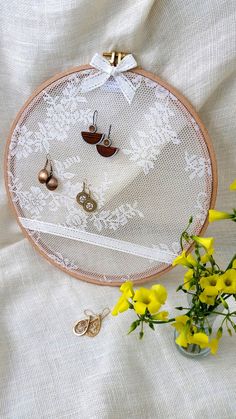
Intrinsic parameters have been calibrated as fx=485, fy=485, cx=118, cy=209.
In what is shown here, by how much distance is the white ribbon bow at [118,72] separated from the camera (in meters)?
0.81

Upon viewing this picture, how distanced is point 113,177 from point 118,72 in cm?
19

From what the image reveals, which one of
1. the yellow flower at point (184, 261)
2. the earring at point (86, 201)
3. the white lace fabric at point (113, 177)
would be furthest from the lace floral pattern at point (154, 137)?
the yellow flower at point (184, 261)

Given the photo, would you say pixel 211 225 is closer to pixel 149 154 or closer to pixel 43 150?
pixel 149 154

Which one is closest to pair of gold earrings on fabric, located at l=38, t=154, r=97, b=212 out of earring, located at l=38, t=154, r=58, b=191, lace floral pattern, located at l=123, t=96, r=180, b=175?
earring, located at l=38, t=154, r=58, b=191

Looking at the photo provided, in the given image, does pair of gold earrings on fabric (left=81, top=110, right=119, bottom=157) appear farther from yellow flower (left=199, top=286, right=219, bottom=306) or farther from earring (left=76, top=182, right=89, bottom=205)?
yellow flower (left=199, top=286, right=219, bottom=306)

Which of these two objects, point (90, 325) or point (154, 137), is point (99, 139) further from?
point (90, 325)

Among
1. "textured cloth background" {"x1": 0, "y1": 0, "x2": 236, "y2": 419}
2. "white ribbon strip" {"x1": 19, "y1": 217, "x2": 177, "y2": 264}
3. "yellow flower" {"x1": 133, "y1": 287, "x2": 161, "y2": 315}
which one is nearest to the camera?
"yellow flower" {"x1": 133, "y1": 287, "x2": 161, "y2": 315}

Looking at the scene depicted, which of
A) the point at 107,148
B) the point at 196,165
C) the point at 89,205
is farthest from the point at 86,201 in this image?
the point at 196,165

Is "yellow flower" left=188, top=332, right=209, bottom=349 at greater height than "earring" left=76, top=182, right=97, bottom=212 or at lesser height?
lesser

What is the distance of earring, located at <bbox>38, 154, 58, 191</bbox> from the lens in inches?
37.0

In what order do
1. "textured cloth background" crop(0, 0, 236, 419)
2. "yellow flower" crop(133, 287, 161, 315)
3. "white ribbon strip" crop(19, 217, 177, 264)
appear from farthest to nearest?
"white ribbon strip" crop(19, 217, 177, 264) < "textured cloth background" crop(0, 0, 236, 419) < "yellow flower" crop(133, 287, 161, 315)

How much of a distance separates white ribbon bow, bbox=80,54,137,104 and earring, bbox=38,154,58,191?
0.64 feet

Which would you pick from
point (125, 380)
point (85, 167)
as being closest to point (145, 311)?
point (125, 380)

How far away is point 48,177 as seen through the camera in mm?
945
